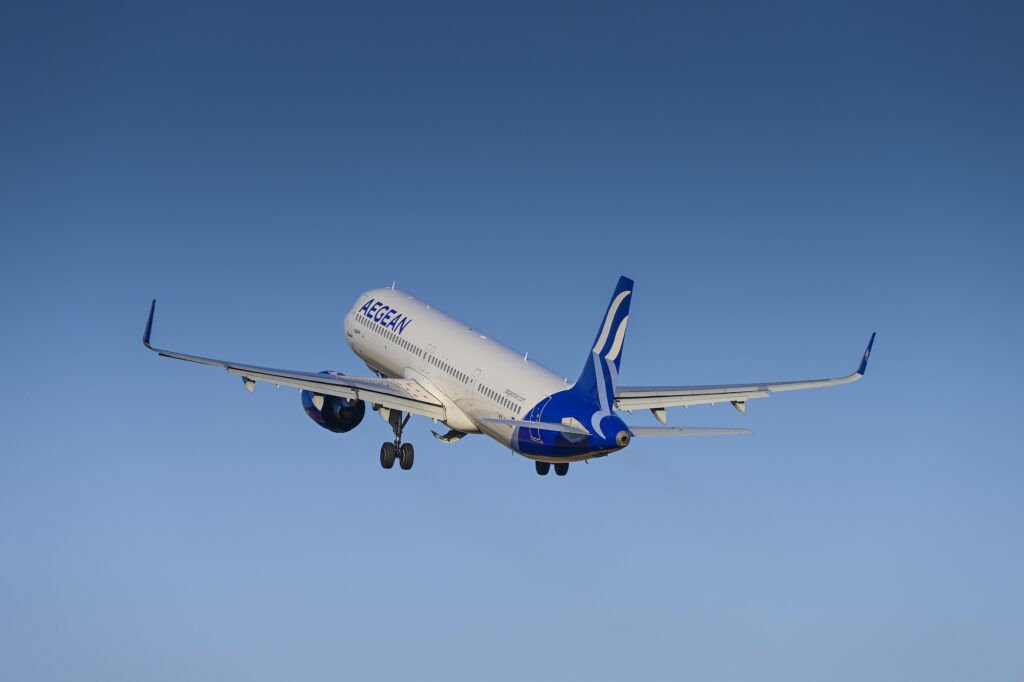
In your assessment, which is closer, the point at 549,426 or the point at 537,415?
the point at 549,426

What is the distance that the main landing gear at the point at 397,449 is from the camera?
216 feet

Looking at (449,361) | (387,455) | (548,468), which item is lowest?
(387,455)

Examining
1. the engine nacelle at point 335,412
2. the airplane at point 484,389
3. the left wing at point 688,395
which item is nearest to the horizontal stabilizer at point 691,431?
the airplane at point 484,389

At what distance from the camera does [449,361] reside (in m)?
65.6

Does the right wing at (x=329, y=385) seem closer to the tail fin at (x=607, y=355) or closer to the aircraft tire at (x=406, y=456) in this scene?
the aircraft tire at (x=406, y=456)

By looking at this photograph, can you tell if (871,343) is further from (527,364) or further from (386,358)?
(386,358)

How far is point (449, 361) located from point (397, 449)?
4.63 meters

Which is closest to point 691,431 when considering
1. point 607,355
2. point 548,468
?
point 607,355

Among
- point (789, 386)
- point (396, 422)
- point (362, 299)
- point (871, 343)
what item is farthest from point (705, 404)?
point (362, 299)

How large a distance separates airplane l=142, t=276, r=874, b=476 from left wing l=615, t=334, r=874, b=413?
44mm

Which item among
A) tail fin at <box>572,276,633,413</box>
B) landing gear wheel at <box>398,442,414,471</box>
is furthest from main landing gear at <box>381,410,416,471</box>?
tail fin at <box>572,276,633,413</box>

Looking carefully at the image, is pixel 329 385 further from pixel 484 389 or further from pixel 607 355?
pixel 607 355

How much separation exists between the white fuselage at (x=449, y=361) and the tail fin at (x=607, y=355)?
1.66 metres

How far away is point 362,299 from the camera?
77.2 m
